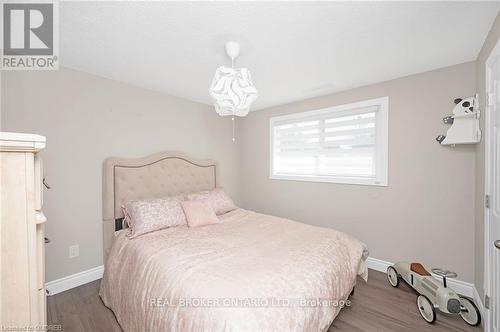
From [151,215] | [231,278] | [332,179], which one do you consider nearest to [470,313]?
[332,179]

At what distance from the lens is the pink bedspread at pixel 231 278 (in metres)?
1.14

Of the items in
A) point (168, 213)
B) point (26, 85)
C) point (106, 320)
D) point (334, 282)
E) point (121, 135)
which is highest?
point (26, 85)

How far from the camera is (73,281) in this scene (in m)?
2.24

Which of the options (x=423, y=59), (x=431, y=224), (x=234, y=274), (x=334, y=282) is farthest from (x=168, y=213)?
(x=423, y=59)

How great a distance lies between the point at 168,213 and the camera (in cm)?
231

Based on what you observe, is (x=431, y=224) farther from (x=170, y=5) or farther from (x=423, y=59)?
(x=170, y=5)

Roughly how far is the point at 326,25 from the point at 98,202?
2.78 metres

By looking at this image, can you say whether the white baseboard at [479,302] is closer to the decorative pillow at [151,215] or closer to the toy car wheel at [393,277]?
the toy car wheel at [393,277]

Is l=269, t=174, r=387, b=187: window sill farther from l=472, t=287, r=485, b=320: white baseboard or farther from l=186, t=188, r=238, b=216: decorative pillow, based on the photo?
l=472, t=287, r=485, b=320: white baseboard

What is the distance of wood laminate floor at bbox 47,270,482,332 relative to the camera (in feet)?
5.67

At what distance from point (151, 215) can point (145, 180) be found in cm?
66

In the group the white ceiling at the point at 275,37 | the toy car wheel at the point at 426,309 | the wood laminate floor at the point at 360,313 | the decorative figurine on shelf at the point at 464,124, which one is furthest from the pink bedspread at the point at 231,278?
the white ceiling at the point at 275,37

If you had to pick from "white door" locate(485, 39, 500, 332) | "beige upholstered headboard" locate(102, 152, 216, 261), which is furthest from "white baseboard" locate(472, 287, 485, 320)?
"beige upholstered headboard" locate(102, 152, 216, 261)

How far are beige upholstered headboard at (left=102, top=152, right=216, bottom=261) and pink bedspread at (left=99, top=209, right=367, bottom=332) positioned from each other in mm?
378
